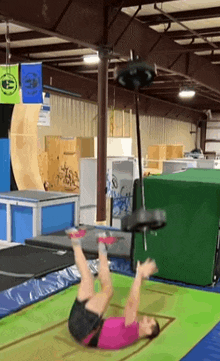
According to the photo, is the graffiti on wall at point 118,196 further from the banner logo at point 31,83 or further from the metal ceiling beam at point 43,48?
the metal ceiling beam at point 43,48

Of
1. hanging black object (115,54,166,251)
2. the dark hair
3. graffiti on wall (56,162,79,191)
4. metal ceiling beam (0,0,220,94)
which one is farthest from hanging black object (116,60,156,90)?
graffiti on wall (56,162,79,191)

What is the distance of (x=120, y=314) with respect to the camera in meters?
2.78

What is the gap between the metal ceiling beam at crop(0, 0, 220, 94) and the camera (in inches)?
230

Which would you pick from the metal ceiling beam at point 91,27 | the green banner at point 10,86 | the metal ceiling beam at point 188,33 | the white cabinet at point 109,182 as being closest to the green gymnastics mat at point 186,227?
the metal ceiling beam at point 91,27

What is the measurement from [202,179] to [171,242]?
57 cm

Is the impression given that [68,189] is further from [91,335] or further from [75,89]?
[91,335]

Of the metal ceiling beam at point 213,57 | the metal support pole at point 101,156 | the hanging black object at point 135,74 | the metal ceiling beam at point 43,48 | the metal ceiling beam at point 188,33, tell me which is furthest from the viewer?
the metal ceiling beam at point 213,57

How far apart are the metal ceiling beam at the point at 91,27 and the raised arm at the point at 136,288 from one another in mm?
4420

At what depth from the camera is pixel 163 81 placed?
15.2 meters

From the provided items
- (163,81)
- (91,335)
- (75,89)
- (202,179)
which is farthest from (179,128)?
(91,335)

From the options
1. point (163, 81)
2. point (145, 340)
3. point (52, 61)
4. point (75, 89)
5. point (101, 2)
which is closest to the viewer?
point (145, 340)

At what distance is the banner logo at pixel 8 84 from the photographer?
7.21 metres

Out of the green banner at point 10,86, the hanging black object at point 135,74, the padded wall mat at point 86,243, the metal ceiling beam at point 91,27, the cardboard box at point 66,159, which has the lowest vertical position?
the padded wall mat at point 86,243

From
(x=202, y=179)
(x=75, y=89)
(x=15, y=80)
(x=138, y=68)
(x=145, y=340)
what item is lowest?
(x=145, y=340)
